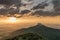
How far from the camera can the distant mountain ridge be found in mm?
2859

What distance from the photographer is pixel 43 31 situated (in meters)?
2.88

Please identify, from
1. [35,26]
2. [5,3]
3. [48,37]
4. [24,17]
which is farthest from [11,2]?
[48,37]

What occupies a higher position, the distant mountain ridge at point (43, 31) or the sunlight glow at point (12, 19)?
the sunlight glow at point (12, 19)

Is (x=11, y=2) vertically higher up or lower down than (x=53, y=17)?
higher up

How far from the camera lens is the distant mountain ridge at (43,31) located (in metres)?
2.86

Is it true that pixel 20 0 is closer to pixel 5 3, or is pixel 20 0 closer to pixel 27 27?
pixel 5 3

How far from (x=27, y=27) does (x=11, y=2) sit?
1.46ft

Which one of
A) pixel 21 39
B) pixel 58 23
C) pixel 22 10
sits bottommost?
pixel 21 39

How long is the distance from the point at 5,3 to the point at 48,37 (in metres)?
0.81

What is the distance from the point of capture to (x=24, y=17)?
116 inches

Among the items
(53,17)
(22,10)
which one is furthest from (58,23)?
(22,10)

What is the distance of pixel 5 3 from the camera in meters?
2.99

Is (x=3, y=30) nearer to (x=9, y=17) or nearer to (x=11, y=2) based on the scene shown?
(x=9, y=17)

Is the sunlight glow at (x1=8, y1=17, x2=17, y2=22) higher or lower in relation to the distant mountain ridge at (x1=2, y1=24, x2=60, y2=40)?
higher
